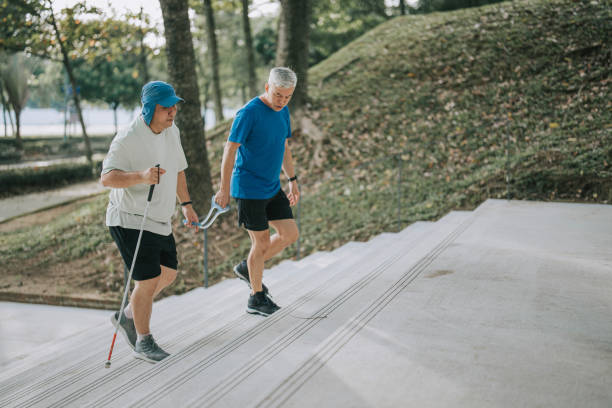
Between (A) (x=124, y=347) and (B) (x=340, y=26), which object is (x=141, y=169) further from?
(B) (x=340, y=26)

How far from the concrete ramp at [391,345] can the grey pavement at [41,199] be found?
11.6 metres

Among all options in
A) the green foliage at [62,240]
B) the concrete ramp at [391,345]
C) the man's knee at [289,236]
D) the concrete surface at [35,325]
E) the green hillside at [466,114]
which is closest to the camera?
the concrete ramp at [391,345]

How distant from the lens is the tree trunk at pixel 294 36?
12.1 m

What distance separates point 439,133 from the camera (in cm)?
1095

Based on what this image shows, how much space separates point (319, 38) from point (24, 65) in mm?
15437

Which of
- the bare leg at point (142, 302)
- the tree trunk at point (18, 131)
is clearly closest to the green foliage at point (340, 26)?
the tree trunk at point (18, 131)

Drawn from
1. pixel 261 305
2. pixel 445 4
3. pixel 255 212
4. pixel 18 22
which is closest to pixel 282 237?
pixel 255 212

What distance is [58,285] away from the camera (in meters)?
8.02

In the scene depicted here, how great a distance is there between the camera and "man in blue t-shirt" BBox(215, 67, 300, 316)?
3623 mm

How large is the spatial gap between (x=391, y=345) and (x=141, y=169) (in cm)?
172

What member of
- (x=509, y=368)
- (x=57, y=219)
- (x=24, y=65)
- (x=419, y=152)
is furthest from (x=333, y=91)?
Result: (x=24, y=65)

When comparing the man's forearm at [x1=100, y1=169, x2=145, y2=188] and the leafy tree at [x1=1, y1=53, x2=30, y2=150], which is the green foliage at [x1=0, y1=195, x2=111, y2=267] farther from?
the leafy tree at [x1=1, y1=53, x2=30, y2=150]

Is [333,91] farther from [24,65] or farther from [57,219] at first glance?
[24,65]

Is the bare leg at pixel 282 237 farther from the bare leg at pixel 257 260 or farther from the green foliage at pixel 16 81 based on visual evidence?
the green foliage at pixel 16 81
